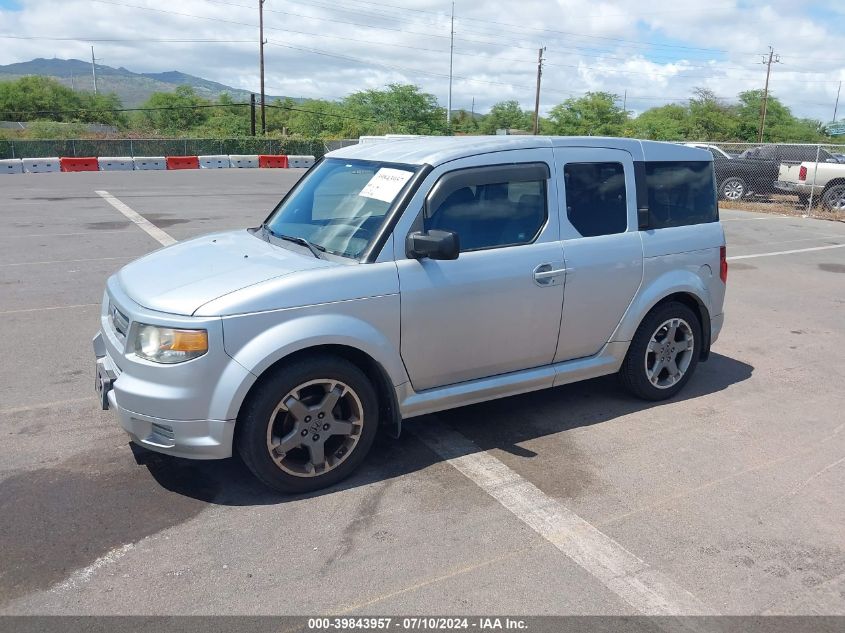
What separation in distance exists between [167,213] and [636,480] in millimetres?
13736

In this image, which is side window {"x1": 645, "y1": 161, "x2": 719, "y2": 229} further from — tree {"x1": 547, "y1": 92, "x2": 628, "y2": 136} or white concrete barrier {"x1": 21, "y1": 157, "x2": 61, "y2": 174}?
tree {"x1": 547, "y1": 92, "x2": 628, "y2": 136}

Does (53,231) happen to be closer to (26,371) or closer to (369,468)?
(26,371)

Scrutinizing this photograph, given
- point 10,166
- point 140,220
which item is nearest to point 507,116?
point 10,166

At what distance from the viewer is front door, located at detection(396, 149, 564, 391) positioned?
14.1 feet

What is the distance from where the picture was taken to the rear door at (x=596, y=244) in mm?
4898

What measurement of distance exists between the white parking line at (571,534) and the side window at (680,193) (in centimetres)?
220

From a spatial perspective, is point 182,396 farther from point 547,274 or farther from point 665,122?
point 665,122

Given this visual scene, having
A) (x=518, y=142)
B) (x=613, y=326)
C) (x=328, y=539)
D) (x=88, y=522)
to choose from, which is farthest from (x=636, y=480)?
(x=88, y=522)

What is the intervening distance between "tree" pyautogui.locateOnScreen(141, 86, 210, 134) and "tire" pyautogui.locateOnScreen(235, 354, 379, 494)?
69928 mm

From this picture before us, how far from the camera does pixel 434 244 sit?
4.08m

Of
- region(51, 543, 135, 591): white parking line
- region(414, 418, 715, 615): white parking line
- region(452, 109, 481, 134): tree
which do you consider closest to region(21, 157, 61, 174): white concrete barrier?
region(414, 418, 715, 615): white parking line

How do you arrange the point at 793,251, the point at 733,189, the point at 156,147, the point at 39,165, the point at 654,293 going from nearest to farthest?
1. the point at 654,293
2. the point at 793,251
3. the point at 733,189
4. the point at 39,165
5. the point at 156,147

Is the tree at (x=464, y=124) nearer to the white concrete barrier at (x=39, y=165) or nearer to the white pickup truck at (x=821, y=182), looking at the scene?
the white concrete barrier at (x=39, y=165)

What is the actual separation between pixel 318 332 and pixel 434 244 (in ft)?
2.62
